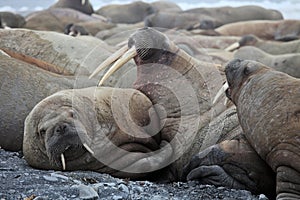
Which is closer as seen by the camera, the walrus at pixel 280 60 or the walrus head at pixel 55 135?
the walrus head at pixel 55 135

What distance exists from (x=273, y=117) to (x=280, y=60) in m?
6.02

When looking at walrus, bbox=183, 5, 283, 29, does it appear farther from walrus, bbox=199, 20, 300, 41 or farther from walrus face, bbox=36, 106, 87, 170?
walrus face, bbox=36, 106, 87, 170

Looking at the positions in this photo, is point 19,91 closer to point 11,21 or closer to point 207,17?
point 11,21

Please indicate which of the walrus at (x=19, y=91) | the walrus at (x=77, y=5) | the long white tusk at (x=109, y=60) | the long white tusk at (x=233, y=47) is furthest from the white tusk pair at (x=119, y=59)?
the walrus at (x=77, y=5)

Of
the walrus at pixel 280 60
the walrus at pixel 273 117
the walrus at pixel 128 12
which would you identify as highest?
the walrus at pixel 273 117

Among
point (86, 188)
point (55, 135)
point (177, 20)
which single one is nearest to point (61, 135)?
point (55, 135)

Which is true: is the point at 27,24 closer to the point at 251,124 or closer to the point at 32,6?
the point at 251,124

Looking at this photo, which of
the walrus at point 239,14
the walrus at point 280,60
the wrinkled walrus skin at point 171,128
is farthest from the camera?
the walrus at point 239,14

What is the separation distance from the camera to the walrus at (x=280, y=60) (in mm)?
9039

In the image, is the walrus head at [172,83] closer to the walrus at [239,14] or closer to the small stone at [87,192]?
the small stone at [87,192]

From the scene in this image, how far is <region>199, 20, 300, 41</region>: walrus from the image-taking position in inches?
566

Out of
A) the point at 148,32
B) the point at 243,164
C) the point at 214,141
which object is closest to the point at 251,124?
the point at 243,164

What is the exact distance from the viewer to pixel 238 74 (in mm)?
4250

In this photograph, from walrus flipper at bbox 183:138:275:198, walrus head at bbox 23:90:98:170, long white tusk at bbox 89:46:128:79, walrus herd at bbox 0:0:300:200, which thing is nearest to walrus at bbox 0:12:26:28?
walrus herd at bbox 0:0:300:200
